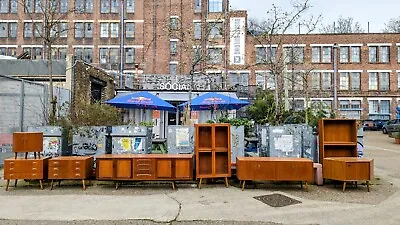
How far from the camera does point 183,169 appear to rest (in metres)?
9.41

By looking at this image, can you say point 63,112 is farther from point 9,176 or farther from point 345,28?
point 345,28

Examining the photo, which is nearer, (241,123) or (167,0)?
(241,123)

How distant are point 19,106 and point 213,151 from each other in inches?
301

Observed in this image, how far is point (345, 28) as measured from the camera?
58.8m

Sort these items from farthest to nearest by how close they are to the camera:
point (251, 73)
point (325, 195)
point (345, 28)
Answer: point (345, 28), point (251, 73), point (325, 195)

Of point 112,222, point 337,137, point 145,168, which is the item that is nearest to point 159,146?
point 145,168

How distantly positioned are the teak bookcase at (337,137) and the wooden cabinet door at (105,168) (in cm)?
574

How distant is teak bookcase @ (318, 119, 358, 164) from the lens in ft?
34.8

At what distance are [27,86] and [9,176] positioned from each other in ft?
17.6

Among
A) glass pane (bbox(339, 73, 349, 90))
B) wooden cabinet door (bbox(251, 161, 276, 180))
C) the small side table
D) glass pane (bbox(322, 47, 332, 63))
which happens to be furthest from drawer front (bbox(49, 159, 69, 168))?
glass pane (bbox(339, 73, 349, 90))

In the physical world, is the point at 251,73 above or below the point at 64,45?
below

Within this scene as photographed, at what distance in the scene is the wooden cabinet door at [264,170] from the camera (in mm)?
9297

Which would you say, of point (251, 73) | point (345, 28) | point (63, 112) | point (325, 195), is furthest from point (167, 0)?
point (325, 195)

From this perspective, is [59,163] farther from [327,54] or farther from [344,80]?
[344,80]
